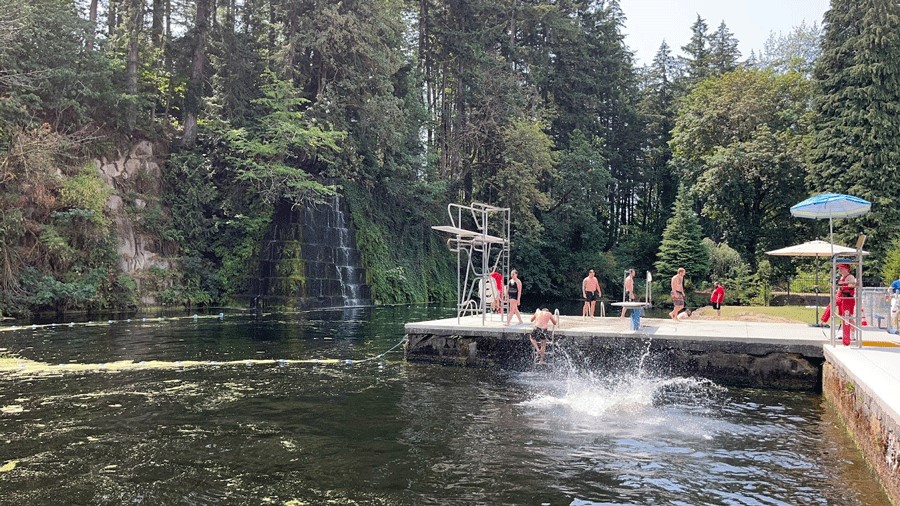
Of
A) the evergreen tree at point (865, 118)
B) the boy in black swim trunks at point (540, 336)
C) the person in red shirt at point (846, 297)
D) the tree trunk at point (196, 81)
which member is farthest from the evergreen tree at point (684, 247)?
the boy in black swim trunks at point (540, 336)

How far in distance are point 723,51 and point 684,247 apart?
33.3m

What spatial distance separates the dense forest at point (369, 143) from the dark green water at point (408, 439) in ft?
58.8

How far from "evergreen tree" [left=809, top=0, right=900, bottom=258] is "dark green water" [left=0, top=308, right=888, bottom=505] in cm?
2786

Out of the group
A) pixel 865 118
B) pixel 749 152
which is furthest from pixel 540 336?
pixel 749 152

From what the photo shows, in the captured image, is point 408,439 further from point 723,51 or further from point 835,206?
point 723,51

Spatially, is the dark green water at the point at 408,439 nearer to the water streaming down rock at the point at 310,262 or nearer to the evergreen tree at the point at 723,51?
the water streaming down rock at the point at 310,262

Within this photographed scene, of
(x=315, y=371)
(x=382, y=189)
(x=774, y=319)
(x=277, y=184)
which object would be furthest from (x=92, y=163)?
(x=774, y=319)

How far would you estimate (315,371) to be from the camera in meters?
16.6

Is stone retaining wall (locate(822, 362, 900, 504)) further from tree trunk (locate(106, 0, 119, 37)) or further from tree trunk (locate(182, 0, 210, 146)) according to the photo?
tree trunk (locate(106, 0, 119, 37))

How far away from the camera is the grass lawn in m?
24.5

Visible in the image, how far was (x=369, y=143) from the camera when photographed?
144 ft

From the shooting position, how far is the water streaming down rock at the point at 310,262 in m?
36.8

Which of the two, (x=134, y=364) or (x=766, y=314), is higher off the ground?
(x=766, y=314)

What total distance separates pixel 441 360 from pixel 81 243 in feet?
67.7
